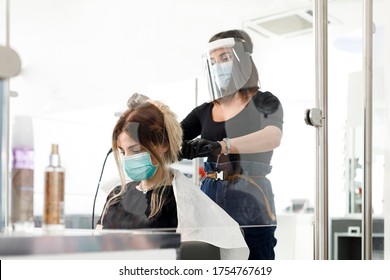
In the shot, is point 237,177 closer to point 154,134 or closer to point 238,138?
point 238,138

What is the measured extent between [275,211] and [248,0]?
0.67 metres

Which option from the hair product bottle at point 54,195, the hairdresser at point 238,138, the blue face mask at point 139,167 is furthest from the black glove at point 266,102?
the hair product bottle at point 54,195

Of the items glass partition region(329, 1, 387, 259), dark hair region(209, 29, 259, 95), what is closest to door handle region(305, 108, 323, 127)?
glass partition region(329, 1, 387, 259)

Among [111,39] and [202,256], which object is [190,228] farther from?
[111,39]

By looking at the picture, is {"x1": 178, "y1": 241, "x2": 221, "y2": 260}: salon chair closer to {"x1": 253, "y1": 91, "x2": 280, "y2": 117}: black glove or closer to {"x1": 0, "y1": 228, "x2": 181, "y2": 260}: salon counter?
{"x1": 0, "y1": 228, "x2": 181, "y2": 260}: salon counter

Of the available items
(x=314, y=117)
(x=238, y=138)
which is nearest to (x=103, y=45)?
(x=238, y=138)

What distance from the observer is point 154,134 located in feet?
4.96

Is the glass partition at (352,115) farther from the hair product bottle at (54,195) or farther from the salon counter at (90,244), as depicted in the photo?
the hair product bottle at (54,195)

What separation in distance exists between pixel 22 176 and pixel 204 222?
53cm

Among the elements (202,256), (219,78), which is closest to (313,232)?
(202,256)

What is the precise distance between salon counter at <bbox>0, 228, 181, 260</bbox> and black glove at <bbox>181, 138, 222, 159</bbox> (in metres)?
0.24

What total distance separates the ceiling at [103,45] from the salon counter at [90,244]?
0.32 meters

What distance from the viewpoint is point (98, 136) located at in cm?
145

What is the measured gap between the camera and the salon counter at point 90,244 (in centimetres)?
119
